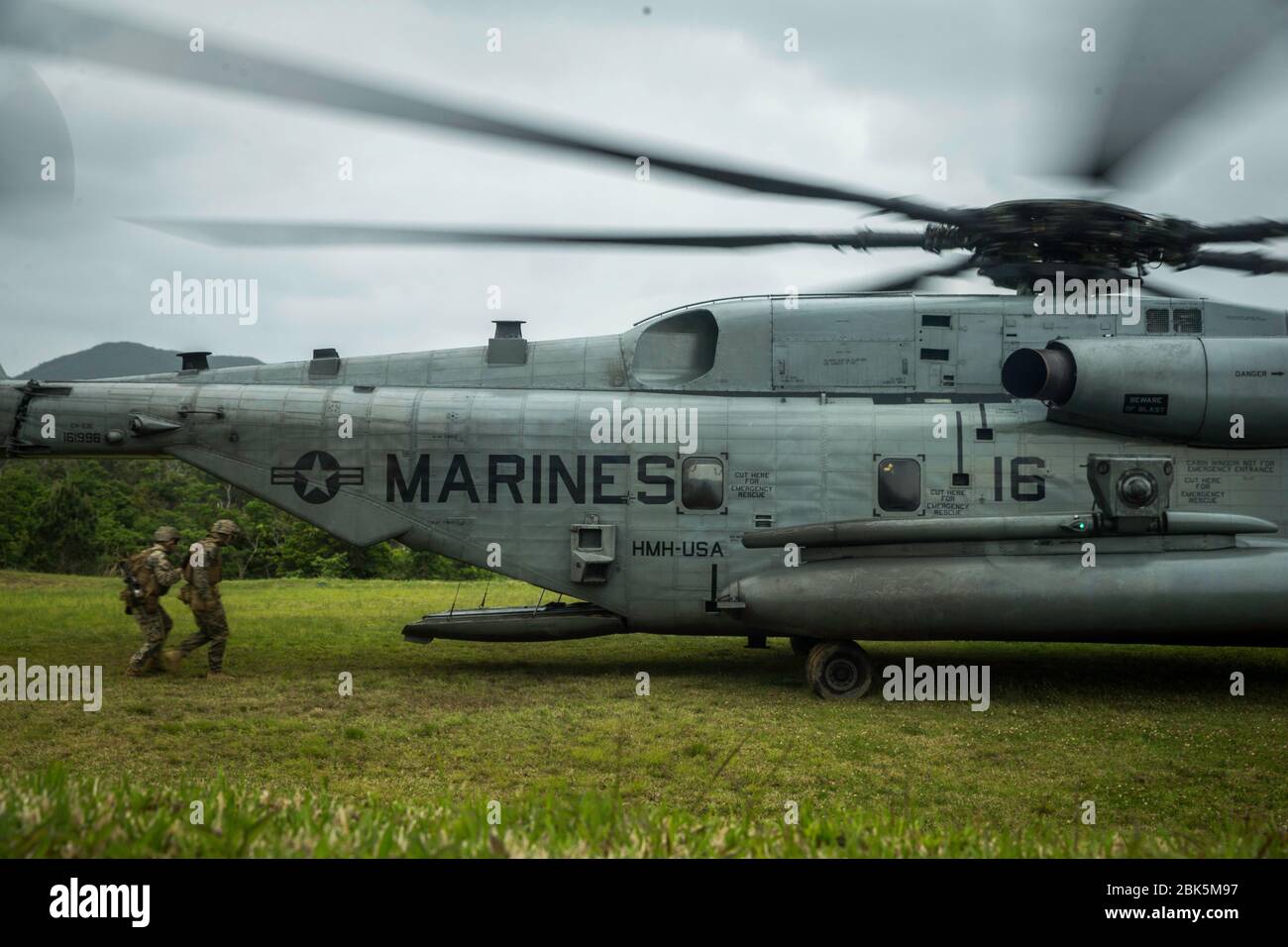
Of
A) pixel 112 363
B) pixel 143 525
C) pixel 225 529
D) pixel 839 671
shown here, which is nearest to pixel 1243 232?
pixel 839 671

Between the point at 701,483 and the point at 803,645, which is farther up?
the point at 701,483

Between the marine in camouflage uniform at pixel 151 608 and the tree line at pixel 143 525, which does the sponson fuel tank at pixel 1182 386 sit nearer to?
the marine in camouflage uniform at pixel 151 608

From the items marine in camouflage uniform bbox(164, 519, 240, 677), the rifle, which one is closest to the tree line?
the rifle

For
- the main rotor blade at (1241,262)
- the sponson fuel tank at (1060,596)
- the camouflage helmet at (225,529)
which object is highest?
the main rotor blade at (1241,262)

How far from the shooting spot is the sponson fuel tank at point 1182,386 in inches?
386

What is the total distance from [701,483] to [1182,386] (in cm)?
480

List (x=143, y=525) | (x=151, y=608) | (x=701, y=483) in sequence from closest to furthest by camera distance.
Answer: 1. (x=151, y=608)
2. (x=701, y=483)
3. (x=143, y=525)

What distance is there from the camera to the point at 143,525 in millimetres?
31000

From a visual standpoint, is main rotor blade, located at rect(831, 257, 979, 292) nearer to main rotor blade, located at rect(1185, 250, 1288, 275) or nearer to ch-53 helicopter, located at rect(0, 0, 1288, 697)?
ch-53 helicopter, located at rect(0, 0, 1288, 697)

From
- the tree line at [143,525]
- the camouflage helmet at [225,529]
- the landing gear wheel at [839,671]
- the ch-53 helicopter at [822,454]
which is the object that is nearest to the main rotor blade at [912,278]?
the ch-53 helicopter at [822,454]

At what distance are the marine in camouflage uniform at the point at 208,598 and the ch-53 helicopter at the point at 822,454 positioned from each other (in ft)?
2.70

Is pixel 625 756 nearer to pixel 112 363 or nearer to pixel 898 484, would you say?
pixel 898 484
